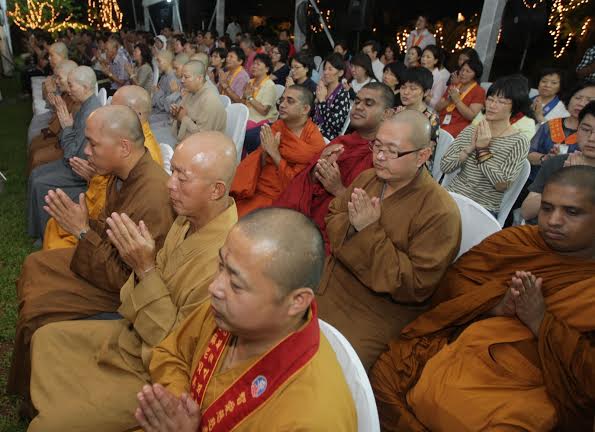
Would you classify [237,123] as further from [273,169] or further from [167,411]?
[167,411]

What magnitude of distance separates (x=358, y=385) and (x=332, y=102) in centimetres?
376

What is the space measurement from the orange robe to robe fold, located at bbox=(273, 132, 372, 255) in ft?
1.10

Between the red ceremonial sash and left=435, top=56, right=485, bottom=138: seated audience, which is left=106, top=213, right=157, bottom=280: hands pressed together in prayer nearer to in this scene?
the red ceremonial sash

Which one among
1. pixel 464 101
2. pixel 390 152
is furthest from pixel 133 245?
pixel 464 101

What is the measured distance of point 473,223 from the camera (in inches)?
92.3

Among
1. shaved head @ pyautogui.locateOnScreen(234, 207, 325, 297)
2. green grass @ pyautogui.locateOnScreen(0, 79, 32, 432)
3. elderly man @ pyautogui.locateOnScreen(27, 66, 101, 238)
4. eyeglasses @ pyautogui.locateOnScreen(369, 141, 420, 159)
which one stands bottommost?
green grass @ pyautogui.locateOnScreen(0, 79, 32, 432)

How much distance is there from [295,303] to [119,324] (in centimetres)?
103

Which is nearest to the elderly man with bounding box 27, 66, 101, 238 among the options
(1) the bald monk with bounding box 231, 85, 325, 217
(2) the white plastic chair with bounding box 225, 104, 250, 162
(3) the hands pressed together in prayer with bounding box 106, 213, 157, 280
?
(2) the white plastic chair with bounding box 225, 104, 250, 162

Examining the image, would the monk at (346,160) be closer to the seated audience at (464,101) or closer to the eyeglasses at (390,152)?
the eyeglasses at (390,152)

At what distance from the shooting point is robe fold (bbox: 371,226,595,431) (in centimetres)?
161

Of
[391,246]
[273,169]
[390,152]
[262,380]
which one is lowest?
[273,169]

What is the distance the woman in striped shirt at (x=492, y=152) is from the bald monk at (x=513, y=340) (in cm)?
98

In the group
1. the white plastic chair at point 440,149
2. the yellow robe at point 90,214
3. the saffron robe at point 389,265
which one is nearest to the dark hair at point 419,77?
the white plastic chair at point 440,149

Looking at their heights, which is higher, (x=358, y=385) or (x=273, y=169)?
(x=358, y=385)
